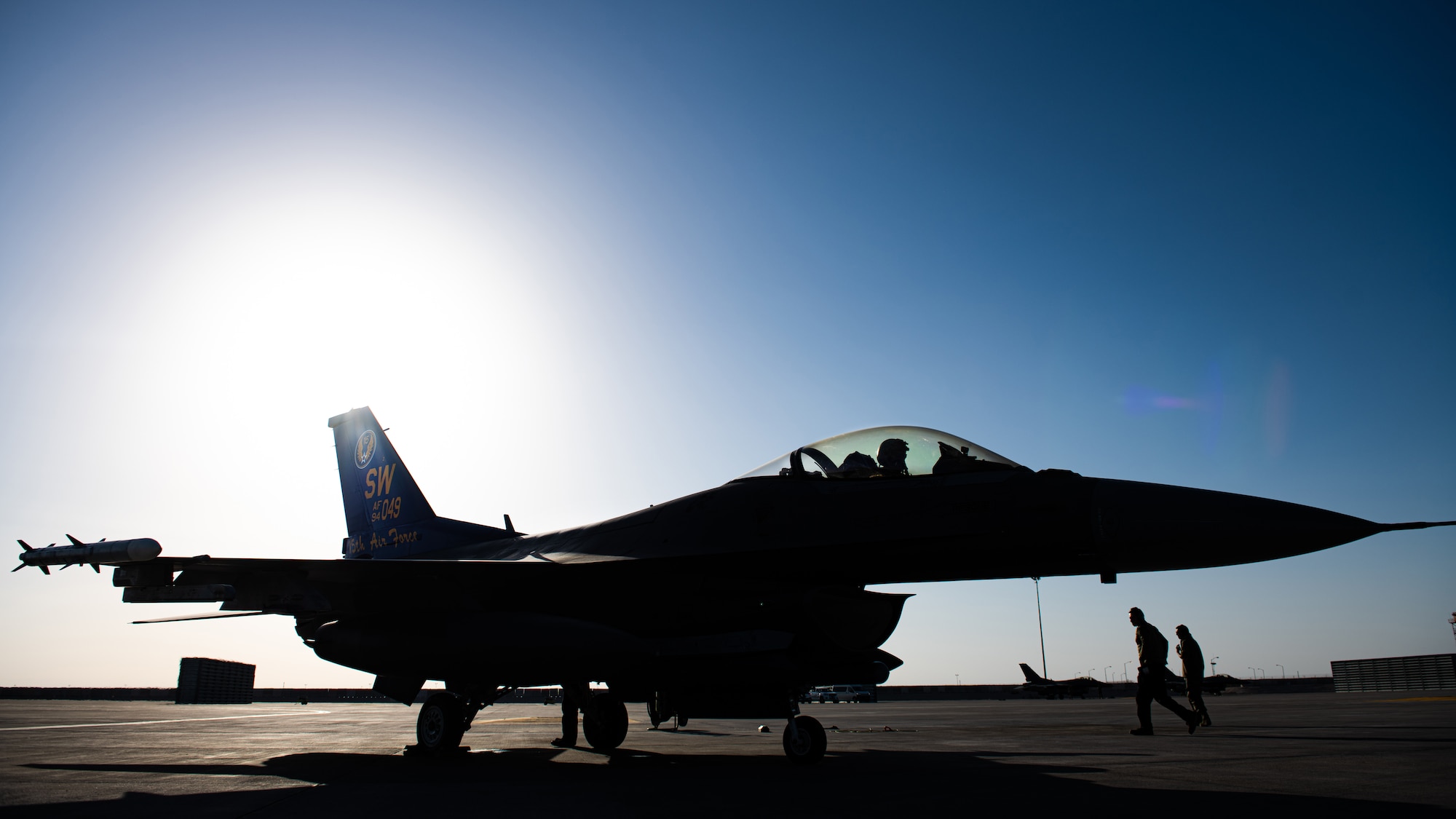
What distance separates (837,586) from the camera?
7.64 meters

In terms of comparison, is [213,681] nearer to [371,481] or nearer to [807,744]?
[371,481]

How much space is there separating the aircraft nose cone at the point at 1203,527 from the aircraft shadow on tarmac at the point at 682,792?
68.8 inches

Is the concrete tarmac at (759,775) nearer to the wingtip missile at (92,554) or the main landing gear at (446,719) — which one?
the main landing gear at (446,719)

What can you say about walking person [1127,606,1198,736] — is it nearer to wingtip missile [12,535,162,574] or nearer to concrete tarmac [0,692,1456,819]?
concrete tarmac [0,692,1456,819]

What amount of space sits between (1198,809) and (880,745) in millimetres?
5723

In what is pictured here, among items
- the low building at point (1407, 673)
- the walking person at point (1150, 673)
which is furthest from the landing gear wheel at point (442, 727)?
the low building at point (1407, 673)

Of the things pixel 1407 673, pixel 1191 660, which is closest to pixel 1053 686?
pixel 1407 673

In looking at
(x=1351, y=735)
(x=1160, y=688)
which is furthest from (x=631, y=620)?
(x=1351, y=735)

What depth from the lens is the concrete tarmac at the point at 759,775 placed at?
4488 millimetres

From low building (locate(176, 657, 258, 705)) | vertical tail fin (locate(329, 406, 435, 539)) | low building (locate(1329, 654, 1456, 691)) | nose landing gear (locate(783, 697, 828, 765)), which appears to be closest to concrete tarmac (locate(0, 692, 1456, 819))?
nose landing gear (locate(783, 697, 828, 765))

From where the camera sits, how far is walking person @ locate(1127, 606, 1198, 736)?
9.88 meters

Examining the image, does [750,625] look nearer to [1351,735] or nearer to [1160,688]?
[1160,688]

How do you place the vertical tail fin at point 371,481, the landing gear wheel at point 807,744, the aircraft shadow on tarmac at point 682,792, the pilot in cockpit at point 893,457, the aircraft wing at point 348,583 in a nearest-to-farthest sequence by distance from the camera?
the aircraft shadow on tarmac at point 682,792 < the landing gear wheel at point 807,744 < the pilot in cockpit at point 893,457 < the aircraft wing at point 348,583 < the vertical tail fin at point 371,481

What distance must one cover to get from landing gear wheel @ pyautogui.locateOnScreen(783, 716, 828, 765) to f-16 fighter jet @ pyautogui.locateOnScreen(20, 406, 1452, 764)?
0.6 inches
